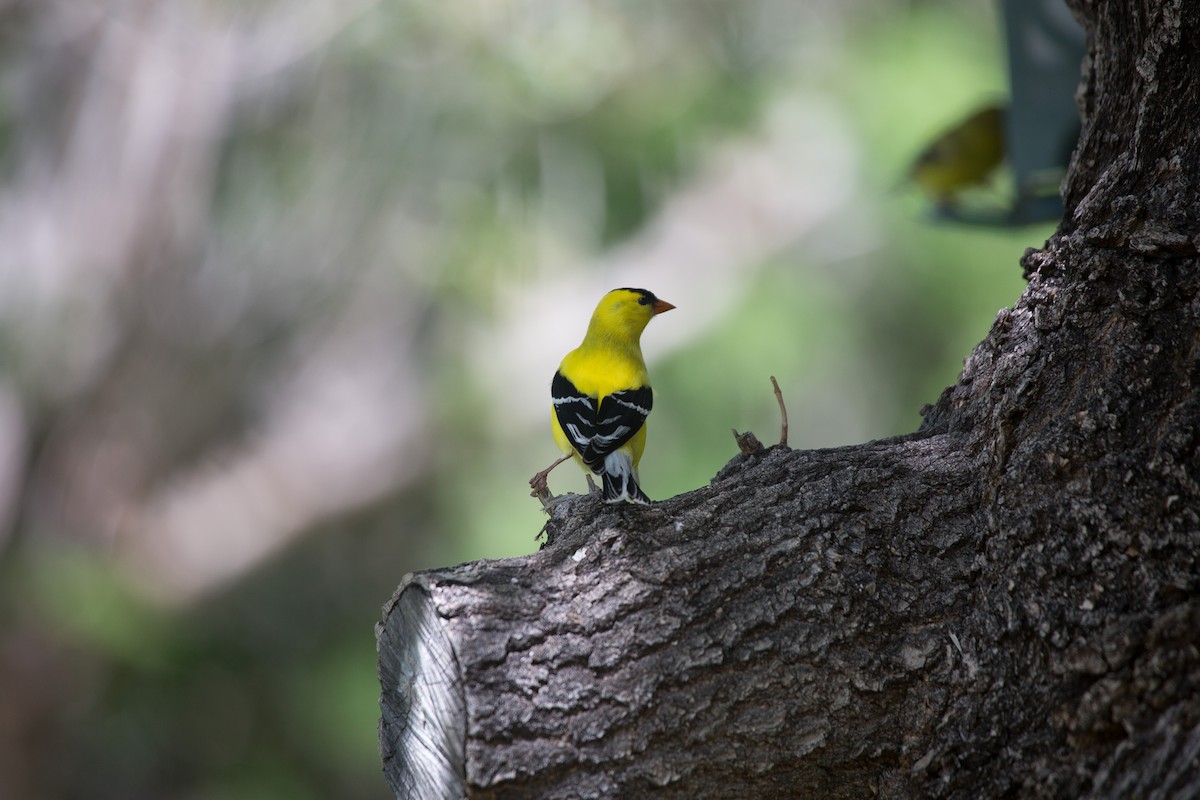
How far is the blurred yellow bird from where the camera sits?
3.47 m

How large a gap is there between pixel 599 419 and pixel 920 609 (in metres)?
1.12

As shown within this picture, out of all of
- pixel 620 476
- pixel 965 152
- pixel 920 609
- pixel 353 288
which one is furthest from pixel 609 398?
pixel 353 288

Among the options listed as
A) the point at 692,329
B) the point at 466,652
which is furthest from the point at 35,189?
the point at 466,652

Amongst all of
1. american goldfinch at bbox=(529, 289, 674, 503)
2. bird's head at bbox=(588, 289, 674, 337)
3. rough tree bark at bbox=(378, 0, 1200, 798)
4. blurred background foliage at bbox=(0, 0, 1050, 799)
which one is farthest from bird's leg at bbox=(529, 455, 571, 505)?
blurred background foliage at bbox=(0, 0, 1050, 799)

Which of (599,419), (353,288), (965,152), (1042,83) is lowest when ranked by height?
(599,419)

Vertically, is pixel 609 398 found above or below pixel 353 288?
below

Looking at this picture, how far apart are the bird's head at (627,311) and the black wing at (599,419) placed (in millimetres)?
325

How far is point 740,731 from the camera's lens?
5.04ft

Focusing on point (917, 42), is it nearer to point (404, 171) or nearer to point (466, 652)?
point (404, 171)

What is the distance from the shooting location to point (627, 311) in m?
3.04

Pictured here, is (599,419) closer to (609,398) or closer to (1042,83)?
(609,398)

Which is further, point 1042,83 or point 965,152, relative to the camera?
point 965,152

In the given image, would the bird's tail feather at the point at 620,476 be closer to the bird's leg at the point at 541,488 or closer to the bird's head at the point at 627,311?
the bird's leg at the point at 541,488

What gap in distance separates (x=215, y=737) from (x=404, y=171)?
368cm
